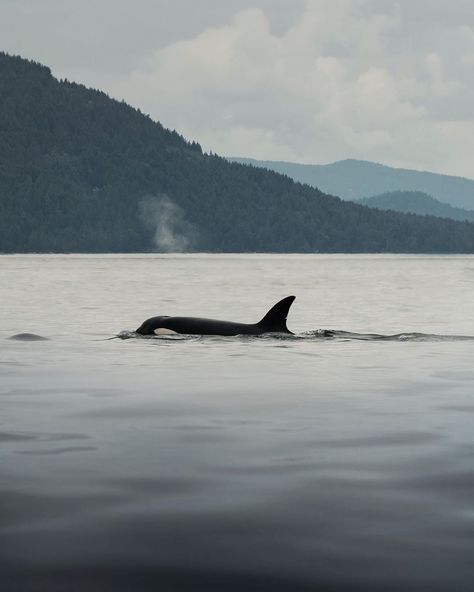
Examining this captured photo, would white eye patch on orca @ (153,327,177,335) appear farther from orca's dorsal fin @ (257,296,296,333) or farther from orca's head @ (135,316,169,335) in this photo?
orca's dorsal fin @ (257,296,296,333)

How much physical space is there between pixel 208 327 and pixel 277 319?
1.81 m

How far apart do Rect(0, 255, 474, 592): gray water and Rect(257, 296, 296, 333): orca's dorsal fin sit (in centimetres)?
396

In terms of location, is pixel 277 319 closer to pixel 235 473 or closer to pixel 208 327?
pixel 208 327

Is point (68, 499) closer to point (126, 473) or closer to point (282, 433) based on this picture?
point (126, 473)

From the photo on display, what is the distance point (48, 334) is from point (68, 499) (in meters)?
22.8

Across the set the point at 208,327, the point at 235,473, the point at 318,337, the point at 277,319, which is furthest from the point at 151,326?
the point at 235,473

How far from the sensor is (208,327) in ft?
94.6

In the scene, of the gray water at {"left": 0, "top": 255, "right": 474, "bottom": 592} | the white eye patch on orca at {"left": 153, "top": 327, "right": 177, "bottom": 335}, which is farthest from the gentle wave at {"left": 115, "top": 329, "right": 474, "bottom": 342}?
the gray water at {"left": 0, "top": 255, "right": 474, "bottom": 592}

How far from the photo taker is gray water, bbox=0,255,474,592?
719 centimetres

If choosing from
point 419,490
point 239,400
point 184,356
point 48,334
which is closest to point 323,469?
point 419,490

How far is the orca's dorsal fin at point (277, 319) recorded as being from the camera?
1099 inches

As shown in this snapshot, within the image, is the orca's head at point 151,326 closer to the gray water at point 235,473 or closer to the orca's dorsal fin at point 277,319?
the orca's dorsal fin at point 277,319

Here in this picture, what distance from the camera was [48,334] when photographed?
31656 mm

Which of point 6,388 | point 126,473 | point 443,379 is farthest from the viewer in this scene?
point 443,379
